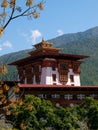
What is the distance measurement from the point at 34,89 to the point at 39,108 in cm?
1495

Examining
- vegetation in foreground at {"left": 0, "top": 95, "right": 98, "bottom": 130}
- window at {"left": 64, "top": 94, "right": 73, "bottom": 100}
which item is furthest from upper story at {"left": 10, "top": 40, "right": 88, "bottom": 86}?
vegetation in foreground at {"left": 0, "top": 95, "right": 98, "bottom": 130}

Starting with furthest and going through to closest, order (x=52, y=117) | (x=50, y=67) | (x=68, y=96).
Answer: (x=50, y=67)
(x=68, y=96)
(x=52, y=117)

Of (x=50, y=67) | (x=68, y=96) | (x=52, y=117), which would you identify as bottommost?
(x=52, y=117)

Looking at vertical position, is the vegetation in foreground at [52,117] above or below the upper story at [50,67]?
below

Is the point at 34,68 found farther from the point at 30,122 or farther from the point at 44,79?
the point at 30,122

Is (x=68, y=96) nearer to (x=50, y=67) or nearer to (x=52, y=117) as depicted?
(x=50, y=67)

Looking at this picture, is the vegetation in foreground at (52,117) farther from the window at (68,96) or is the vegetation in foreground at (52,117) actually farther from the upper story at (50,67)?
the upper story at (50,67)

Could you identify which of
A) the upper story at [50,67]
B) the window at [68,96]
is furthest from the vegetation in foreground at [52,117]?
the upper story at [50,67]

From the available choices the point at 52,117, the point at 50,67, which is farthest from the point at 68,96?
the point at 52,117

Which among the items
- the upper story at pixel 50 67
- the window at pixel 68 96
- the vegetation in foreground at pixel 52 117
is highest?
the upper story at pixel 50 67

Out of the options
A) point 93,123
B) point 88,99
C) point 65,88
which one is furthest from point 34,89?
point 93,123

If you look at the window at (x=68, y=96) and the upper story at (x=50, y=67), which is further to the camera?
the upper story at (x=50, y=67)

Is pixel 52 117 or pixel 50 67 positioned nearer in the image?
pixel 52 117

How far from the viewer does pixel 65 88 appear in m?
55.8
